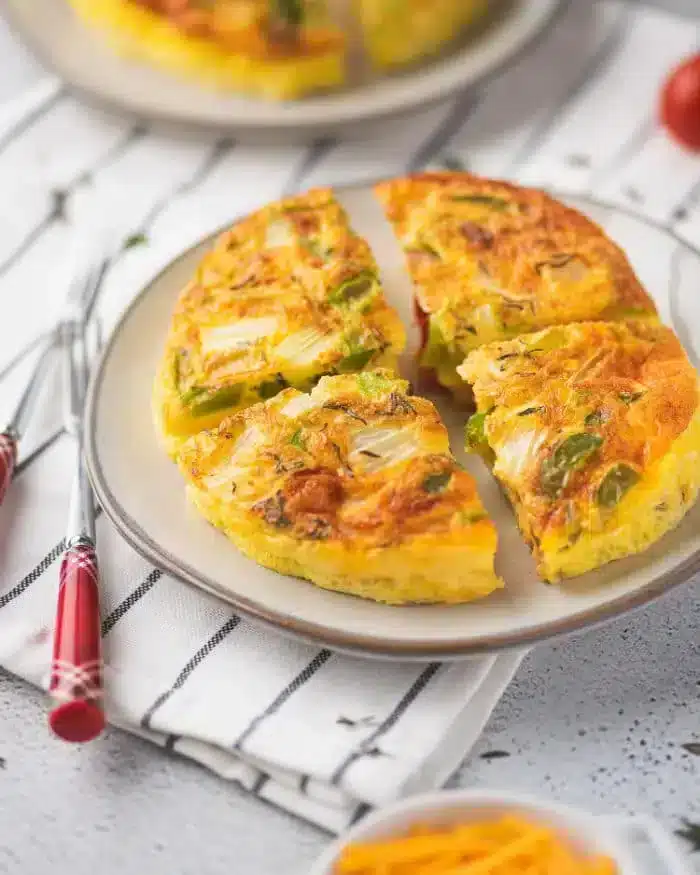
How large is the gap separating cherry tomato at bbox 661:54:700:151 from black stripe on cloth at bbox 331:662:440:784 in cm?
329

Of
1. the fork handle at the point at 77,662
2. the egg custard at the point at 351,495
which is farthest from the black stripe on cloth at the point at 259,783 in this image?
the egg custard at the point at 351,495

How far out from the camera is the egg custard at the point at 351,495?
11.0 feet

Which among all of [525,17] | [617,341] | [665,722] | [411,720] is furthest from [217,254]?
[525,17]

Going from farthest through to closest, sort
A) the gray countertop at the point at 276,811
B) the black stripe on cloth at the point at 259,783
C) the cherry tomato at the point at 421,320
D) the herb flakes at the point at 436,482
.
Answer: the cherry tomato at the point at 421,320 < the herb flakes at the point at 436,482 < the black stripe on cloth at the point at 259,783 < the gray countertop at the point at 276,811

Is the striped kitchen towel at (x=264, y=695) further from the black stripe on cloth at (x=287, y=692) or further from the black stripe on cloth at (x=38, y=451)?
the black stripe on cloth at (x=38, y=451)

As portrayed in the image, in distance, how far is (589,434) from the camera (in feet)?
11.7

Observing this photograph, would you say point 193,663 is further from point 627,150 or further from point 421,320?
point 627,150

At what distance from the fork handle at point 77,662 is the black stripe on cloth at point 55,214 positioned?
6.91 ft

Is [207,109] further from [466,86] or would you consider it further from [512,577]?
[512,577]

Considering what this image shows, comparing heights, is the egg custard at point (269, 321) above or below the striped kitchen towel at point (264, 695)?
above

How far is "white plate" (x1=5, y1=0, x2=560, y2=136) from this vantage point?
561cm

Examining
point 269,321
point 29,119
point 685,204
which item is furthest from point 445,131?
point 269,321

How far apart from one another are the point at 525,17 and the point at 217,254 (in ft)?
8.73

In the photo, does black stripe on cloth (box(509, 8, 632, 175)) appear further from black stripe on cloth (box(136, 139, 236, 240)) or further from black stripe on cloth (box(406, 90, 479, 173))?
black stripe on cloth (box(136, 139, 236, 240))
